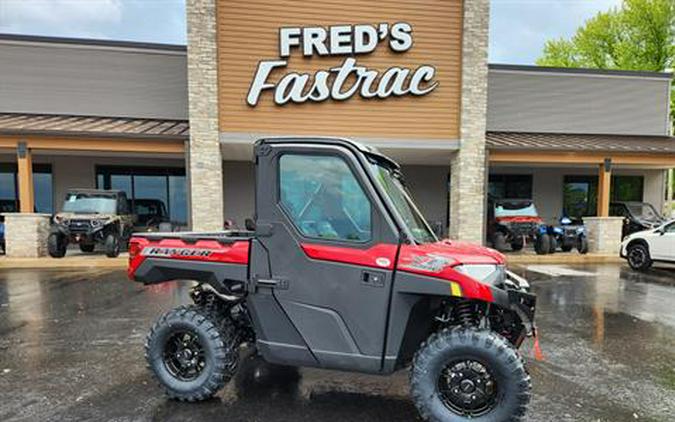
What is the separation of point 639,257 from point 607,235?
2321 millimetres

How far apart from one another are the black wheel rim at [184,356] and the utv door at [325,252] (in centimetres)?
71

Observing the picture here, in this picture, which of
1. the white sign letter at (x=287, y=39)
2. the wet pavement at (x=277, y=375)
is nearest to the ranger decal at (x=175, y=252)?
the wet pavement at (x=277, y=375)

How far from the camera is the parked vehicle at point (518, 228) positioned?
41.2 ft

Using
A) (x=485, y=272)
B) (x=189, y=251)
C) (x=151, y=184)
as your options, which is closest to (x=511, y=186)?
(x=151, y=184)

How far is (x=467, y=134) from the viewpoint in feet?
37.4

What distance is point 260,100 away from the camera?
10.8 m

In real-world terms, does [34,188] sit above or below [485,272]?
above

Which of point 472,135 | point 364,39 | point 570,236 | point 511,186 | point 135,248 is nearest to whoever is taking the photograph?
point 135,248

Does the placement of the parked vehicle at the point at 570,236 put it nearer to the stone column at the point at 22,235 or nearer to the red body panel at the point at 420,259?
the red body panel at the point at 420,259

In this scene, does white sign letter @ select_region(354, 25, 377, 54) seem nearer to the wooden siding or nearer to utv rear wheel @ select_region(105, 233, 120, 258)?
the wooden siding

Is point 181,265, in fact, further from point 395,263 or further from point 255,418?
point 395,263

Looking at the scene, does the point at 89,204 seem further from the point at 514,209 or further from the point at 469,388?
the point at 514,209

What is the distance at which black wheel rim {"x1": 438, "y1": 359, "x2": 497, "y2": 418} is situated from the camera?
291 centimetres

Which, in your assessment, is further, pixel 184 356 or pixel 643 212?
pixel 643 212
